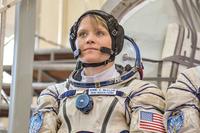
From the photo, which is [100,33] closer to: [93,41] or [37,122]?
[93,41]

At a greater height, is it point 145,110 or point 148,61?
point 148,61

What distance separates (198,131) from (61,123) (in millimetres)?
422

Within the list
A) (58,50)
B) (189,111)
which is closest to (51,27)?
(58,50)

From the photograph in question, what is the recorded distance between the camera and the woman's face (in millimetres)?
1184

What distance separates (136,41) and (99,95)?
0.83 m

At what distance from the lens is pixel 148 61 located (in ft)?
6.14

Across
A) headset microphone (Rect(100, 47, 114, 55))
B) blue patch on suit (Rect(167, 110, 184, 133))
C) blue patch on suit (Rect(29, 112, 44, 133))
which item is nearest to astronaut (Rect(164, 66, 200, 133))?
blue patch on suit (Rect(167, 110, 184, 133))

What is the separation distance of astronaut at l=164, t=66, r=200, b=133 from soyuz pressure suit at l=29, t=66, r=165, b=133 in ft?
0.15

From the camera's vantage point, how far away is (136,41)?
1.93 meters

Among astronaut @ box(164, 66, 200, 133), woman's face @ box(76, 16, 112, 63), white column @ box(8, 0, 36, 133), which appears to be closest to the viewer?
astronaut @ box(164, 66, 200, 133)

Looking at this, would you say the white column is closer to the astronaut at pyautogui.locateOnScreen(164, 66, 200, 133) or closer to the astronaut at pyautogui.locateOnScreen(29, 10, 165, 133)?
the astronaut at pyautogui.locateOnScreen(29, 10, 165, 133)

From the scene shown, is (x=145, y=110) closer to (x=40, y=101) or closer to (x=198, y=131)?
(x=198, y=131)

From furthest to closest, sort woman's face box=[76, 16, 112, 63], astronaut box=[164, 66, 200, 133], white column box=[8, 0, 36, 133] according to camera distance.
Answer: white column box=[8, 0, 36, 133]
woman's face box=[76, 16, 112, 63]
astronaut box=[164, 66, 200, 133]

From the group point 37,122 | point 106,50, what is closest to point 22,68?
point 37,122
